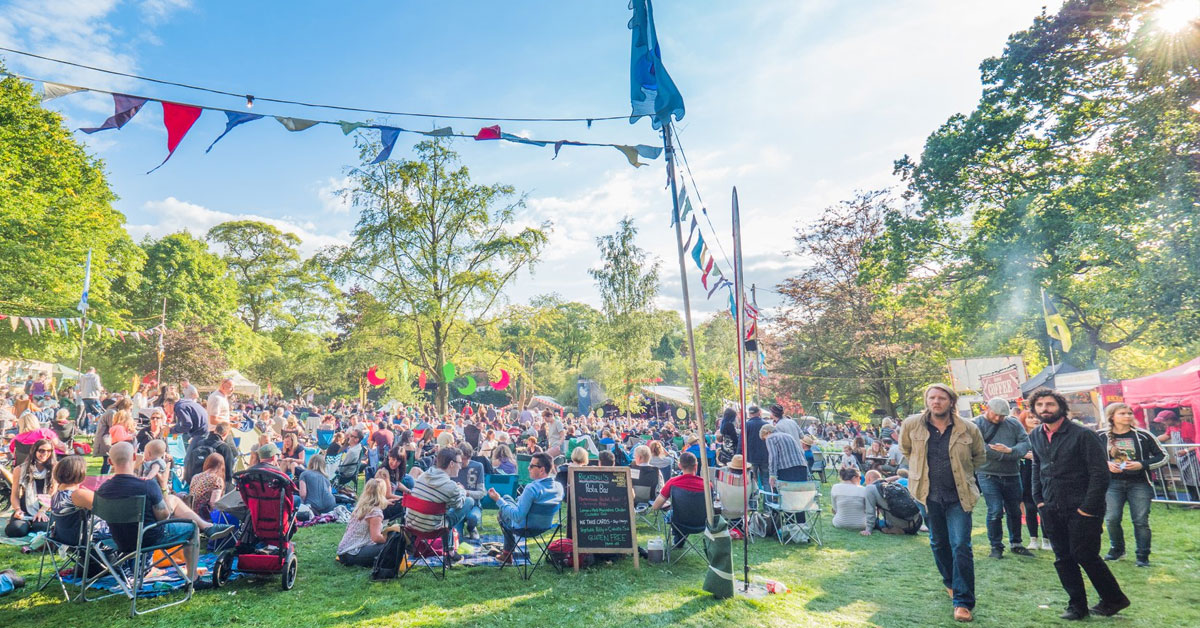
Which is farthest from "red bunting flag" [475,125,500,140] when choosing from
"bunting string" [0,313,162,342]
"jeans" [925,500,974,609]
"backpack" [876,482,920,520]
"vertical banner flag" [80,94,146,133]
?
"bunting string" [0,313,162,342]

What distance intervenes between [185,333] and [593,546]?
2953 cm

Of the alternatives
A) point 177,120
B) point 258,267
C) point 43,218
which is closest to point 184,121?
point 177,120

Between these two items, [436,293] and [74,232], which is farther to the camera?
[436,293]

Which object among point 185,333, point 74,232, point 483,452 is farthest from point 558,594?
point 185,333

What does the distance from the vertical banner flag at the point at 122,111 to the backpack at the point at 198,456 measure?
3.57 m

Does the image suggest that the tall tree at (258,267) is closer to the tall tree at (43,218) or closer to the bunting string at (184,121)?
the tall tree at (43,218)

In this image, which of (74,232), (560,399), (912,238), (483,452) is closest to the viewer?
(483,452)

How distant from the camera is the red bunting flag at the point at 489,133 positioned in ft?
20.7

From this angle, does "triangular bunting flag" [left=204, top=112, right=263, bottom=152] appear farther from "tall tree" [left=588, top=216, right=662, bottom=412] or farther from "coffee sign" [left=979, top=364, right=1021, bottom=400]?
"tall tree" [left=588, top=216, right=662, bottom=412]

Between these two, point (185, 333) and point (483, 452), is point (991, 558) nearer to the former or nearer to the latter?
point (483, 452)

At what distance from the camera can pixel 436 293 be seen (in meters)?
23.8

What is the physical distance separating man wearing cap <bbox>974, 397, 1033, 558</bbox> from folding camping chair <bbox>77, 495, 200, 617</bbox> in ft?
23.3

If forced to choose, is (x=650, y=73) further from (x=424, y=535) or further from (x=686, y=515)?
(x=424, y=535)

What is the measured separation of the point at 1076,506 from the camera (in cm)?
408
